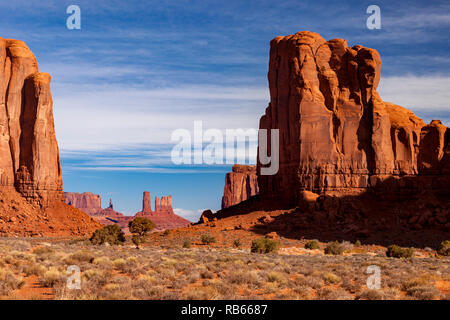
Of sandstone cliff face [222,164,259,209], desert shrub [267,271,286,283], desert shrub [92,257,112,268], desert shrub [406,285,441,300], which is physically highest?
sandstone cliff face [222,164,259,209]

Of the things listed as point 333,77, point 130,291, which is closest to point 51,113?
point 333,77

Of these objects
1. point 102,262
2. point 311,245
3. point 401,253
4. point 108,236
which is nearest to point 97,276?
point 102,262

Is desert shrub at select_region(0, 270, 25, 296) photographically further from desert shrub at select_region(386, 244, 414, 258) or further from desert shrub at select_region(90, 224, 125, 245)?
desert shrub at select_region(90, 224, 125, 245)

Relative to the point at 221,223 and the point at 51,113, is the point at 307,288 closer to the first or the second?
the point at 221,223

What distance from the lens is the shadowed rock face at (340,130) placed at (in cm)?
5769

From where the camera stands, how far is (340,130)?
196 feet

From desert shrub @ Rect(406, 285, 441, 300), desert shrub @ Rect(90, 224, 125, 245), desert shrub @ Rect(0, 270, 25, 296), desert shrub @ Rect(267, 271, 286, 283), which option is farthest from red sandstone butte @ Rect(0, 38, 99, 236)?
desert shrub @ Rect(406, 285, 441, 300)

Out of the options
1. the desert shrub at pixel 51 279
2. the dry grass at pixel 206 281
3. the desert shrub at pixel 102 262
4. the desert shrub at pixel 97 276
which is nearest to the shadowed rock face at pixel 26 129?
the dry grass at pixel 206 281

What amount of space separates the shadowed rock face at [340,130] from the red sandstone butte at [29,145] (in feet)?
104

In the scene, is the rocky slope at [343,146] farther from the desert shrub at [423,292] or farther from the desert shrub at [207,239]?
the desert shrub at [423,292]

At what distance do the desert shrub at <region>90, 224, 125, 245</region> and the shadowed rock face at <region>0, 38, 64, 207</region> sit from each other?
2485 cm

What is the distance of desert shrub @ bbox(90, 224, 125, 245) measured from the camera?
4544 cm

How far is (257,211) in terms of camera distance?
6016cm
